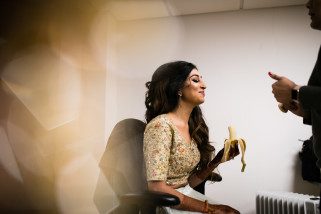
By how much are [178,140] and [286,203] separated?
1415 millimetres

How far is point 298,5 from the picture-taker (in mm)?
2969

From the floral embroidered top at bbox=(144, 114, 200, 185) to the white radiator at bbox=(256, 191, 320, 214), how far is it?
3.89 ft

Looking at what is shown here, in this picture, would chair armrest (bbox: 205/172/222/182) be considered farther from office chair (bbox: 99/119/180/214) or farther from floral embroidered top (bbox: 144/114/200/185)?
office chair (bbox: 99/119/180/214)

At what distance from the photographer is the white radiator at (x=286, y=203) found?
87.8 inches

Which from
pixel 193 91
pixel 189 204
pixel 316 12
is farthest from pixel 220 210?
pixel 316 12

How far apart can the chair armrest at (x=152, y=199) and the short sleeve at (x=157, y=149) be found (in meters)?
0.39

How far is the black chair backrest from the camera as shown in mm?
1253

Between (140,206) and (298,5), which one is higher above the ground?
(298,5)

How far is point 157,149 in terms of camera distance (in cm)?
142

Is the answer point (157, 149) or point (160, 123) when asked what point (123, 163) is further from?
point (160, 123)

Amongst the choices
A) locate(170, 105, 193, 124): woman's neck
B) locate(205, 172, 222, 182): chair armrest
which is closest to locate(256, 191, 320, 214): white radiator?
locate(205, 172, 222, 182): chair armrest

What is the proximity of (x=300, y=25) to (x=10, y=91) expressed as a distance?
2880mm

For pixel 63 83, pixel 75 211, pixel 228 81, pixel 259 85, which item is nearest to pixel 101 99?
pixel 63 83

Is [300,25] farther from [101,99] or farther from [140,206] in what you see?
[140,206]
